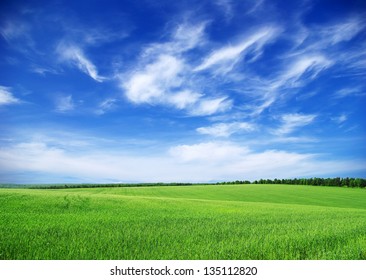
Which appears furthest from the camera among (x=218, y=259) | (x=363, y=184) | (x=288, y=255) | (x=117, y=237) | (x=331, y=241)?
(x=363, y=184)

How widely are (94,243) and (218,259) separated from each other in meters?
3.01

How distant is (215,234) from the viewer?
870cm

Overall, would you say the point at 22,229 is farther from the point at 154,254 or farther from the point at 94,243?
the point at 154,254

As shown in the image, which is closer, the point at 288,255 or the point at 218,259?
the point at 218,259

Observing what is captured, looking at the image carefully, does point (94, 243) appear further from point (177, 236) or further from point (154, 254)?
point (177, 236)

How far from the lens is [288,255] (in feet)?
21.6

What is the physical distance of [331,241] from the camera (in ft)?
27.4
